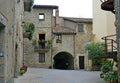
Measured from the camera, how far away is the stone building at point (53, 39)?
43.9m

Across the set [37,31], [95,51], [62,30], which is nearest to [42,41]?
[37,31]

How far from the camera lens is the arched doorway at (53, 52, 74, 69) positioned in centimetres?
4747

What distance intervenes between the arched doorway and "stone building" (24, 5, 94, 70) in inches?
22.5

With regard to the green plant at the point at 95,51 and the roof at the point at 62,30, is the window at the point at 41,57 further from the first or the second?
the green plant at the point at 95,51

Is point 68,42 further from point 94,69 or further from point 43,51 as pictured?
point 94,69

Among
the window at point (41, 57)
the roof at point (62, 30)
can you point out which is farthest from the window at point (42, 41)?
the roof at point (62, 30)

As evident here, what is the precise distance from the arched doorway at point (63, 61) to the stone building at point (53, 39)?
570 millimetres

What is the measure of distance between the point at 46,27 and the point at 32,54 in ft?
14.0

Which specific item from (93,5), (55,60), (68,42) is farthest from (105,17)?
(55,60)

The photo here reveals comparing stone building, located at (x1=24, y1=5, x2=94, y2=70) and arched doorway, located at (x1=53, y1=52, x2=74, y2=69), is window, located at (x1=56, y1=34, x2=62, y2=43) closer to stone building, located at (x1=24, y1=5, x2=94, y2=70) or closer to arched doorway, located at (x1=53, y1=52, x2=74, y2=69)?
stone building, located at (x1=24, y1=5, x2=94, y2=70)

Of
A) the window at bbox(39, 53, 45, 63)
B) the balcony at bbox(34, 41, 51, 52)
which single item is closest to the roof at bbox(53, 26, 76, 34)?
the balcony at bbox(34, 41, 51, 52)

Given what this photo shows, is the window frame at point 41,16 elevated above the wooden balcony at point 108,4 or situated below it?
above

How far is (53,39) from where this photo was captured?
45062mm

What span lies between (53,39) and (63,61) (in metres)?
5.21
